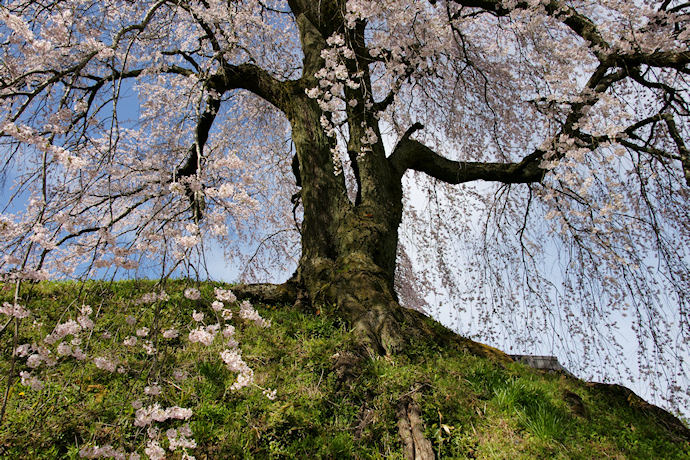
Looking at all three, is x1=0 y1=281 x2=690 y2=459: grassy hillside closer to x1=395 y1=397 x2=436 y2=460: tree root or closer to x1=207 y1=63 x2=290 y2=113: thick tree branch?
x1=395 y1=397 x2=436 y2=460: tree root

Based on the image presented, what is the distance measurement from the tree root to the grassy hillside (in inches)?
2.2

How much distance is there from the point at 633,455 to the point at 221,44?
732 centimetres

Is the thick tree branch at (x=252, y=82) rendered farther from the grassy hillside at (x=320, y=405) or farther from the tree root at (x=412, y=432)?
the tree root at (x=412, y=432)

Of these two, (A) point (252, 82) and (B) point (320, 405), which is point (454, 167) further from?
(B) point (320, 405)

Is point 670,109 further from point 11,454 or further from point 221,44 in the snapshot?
point 11,454

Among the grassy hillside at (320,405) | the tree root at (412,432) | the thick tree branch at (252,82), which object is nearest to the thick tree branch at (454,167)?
the thick tree branch at (252,82)

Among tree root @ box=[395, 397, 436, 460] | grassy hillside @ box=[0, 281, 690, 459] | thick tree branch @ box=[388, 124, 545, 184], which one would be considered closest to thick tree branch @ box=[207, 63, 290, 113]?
thick tree branch @ box=[388, 124, 545, 184]

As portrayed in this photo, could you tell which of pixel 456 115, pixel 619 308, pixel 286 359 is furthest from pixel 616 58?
pixel 286 359

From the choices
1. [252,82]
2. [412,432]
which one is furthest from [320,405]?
[252,82]

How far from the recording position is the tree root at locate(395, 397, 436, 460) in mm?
2541

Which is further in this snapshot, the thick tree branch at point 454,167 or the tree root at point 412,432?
the thick tree branch at point 454,167

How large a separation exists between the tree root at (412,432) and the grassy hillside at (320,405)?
0.06 meters

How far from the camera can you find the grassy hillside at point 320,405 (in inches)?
103

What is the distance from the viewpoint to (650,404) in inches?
146
